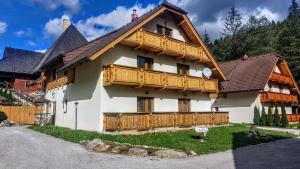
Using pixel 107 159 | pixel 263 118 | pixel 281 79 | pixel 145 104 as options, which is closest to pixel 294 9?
pixel 281 79

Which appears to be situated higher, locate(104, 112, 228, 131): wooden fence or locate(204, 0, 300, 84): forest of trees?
locate(204, 0, 300, 84): forest of trees

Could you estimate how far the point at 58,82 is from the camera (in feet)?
80.4

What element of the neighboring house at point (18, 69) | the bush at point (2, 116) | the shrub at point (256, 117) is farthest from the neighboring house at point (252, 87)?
the neighboring house at point (18, 69)

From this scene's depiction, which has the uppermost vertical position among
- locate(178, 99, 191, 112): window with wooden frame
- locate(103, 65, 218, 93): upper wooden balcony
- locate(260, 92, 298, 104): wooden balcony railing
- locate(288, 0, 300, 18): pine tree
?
locate(288, 0, 300, 18): pine tree

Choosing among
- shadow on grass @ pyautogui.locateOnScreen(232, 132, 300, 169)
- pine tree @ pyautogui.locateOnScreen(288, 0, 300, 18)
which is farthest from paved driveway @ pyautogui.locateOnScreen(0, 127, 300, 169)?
pine tree @ pyautogui.locateOnScreen(288, 0, 300, 18)

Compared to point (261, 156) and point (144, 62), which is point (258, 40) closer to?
point (144, 62)

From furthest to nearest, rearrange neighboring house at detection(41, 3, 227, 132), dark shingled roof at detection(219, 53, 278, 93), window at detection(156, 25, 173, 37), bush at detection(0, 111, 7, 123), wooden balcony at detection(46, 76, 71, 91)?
dark shingled roof at detection(219, 53, 278, 93), bush at detection(0, 111, 7, 123), window at detection(156, 25, 173, 37), wooden balcony at detection(46, 76, 71, 91), neighboring house at detection(41, 3, 227, 132)

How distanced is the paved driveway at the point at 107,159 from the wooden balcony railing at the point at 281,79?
23417mm

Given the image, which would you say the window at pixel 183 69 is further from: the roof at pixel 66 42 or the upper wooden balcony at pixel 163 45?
the roof at pixel 66 42

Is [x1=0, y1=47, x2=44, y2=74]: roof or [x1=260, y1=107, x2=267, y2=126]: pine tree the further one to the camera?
[x1=0, y1=47, x2=44, y2=74]: roof

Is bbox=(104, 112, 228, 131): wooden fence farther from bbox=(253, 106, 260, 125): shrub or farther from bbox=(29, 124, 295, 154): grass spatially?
bbox=(253, 106, 260, 125): shrub

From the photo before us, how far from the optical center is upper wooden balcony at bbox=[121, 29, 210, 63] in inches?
787

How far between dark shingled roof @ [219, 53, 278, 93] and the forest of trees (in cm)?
1680

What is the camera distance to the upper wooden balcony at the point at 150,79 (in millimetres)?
17934
